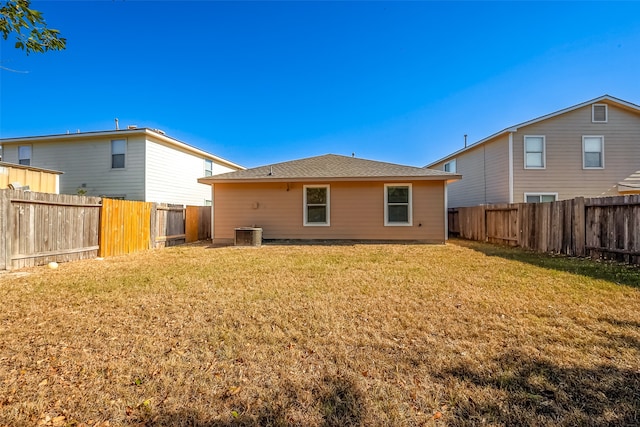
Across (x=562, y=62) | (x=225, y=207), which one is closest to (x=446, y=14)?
(x=562, y=62)

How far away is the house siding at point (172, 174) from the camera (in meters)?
13.6

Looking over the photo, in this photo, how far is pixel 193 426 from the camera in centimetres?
188

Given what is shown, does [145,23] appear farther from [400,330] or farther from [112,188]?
[400,330]

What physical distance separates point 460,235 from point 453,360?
518 inches

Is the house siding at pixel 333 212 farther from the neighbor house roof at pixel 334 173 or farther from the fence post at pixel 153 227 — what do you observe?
the fence post at pixel 153 227

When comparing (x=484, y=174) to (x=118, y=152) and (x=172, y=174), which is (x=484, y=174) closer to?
(x=172, y=174)

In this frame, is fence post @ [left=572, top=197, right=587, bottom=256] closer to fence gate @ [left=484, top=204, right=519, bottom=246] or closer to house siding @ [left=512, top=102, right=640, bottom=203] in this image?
fence gate @ [left=484, top=204, right=519, bottom=246]

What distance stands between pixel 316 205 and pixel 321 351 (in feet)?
30.0

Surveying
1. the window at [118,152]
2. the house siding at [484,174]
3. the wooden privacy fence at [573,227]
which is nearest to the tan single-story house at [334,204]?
the wooden privacy fence at [573,227]

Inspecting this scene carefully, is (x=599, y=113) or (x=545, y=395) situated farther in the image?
(x=599, y=113)

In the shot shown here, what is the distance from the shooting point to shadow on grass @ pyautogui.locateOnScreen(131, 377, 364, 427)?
6.29ft

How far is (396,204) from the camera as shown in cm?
1152

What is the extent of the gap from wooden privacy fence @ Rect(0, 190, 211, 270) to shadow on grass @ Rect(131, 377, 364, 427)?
275 inches

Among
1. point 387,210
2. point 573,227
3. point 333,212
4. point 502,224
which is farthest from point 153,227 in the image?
point 573,227
